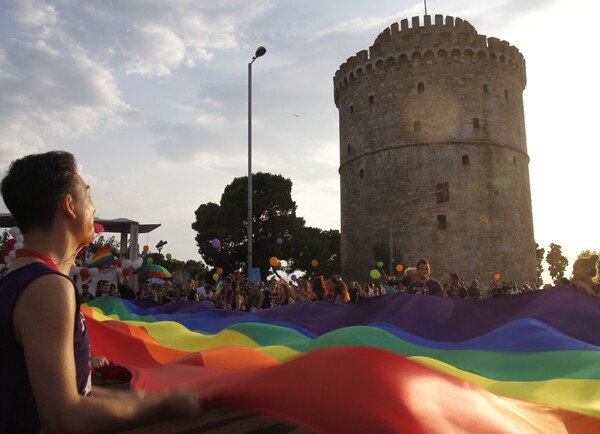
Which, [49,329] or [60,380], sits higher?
[49,329]

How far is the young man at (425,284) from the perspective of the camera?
806 cm

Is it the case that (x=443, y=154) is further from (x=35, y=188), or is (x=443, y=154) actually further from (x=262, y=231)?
(x=35, y=188)

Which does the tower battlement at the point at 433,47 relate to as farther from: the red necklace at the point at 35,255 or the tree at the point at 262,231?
the red necklace at the point at 35,255

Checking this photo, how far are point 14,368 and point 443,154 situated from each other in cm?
3464

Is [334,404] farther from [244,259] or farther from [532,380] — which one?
[244,259]

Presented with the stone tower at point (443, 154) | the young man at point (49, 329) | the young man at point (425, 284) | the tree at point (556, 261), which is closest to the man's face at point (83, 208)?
the young man at point (49, 329)

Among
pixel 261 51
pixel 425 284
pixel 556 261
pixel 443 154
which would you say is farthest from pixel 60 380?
pixel 556 261

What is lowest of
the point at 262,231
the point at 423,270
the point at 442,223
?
the point at 423,270

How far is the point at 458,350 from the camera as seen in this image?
227 inches

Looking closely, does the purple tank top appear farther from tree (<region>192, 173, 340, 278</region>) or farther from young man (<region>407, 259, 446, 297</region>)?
tree (<region>192, 173, 340, 278</region>)

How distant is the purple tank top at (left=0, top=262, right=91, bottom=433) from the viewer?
149cm

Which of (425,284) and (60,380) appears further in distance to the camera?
(425,284)

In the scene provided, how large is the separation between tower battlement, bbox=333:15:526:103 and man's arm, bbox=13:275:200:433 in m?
35.6

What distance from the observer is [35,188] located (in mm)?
1684
